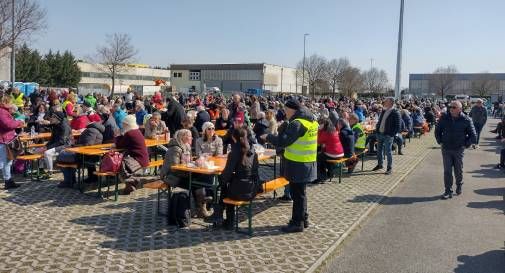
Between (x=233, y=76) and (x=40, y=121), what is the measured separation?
269 feet

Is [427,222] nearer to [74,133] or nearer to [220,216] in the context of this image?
[220,216]

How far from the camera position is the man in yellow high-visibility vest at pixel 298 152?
21.4ft

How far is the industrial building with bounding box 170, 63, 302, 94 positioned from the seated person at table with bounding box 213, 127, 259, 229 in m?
81.0

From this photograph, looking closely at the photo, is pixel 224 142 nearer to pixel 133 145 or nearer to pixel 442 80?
pixel 133 145

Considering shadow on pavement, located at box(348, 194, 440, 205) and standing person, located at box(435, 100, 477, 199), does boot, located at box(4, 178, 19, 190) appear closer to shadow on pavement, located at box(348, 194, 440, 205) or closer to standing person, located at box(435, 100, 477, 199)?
shadow on pavement, located at box(348, 194, 440, 205)

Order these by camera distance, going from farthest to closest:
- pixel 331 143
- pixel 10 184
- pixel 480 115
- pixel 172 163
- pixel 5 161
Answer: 1. pixel 480 115
2. pixel 331 143
3. pixel 10 184
4. pixel 5 161
5. pixel 172 163

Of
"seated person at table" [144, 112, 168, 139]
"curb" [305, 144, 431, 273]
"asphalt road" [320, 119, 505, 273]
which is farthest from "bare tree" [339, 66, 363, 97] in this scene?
"asphalt road" [320, 119, 505, 273]

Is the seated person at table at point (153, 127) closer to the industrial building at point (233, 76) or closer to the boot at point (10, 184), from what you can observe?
the boot at point (10, 184)

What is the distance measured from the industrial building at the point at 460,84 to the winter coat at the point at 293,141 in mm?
71069

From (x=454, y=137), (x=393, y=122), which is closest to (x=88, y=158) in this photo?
(x=454, y=137)

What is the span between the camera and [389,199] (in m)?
9.16

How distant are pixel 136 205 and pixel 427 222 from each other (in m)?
4.74

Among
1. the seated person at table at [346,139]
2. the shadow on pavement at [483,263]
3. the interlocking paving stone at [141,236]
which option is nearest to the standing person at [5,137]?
the interlocking paving stone at [141,236]

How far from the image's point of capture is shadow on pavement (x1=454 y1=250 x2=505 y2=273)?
555 cm
